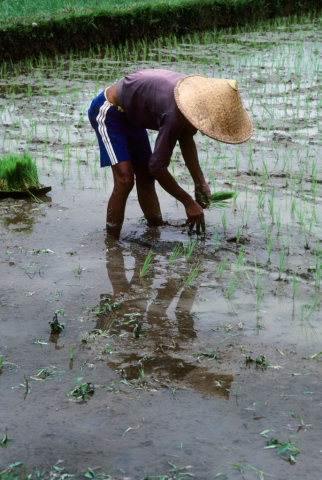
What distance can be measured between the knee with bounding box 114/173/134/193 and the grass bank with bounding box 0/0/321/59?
17.0 feet

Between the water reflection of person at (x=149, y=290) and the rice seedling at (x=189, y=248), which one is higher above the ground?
the rice seedling at (x=189, y=248)

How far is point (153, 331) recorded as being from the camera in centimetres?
234

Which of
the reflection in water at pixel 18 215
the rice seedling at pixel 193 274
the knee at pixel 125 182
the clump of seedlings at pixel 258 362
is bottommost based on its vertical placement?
the clump of seedlings at pixel 258 362

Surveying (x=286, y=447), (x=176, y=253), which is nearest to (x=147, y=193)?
(x=176, y=253)

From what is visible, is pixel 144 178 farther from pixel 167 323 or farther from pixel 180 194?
pixel 167 323

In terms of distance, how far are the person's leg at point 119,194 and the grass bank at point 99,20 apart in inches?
203

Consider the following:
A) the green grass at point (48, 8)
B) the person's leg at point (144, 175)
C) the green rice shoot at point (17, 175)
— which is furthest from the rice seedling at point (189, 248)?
the green grass at point (48, 8)

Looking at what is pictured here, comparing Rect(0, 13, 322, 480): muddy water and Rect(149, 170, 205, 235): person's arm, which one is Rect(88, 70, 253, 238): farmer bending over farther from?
Rect(0, 13, 322, 480): muddy water

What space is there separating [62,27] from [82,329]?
21.9 feet

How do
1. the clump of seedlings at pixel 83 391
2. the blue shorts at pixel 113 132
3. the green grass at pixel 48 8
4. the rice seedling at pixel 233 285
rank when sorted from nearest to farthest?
1. the clump of seedlings at pixel 83 391
2. the rice seedling at pixel 233 285
3. the blue shorts at pixel 113 132
4. the green grass at pixel 48 8

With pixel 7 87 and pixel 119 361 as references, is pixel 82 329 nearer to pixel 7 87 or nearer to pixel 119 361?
pixel 119 361

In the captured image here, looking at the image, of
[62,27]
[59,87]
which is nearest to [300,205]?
[59,87]

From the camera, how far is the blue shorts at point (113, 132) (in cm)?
317

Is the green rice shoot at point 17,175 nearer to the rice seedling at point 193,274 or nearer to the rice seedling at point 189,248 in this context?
the rice seedling at point 189,248
